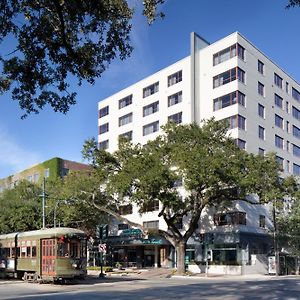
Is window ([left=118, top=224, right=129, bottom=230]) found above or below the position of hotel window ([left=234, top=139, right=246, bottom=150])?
below

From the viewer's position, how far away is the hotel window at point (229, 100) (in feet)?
198

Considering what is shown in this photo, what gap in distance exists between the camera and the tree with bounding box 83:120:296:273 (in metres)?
43.3

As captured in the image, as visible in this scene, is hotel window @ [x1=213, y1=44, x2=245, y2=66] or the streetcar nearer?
the streetcar

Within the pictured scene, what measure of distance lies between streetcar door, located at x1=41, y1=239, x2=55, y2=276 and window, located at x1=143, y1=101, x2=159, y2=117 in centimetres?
4082

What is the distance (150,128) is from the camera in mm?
72062

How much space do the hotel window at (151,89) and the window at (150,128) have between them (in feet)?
14.8

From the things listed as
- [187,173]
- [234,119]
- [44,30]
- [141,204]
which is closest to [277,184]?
[187,173]

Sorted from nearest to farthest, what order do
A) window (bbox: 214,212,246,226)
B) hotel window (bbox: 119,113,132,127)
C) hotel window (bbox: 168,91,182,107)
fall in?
window (bbox: 214,212,246,226)
hotel window (bbox: 168,91,182,107)
hotel window (bbox: 119,113,132,127)

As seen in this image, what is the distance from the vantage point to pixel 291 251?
55.3 metres

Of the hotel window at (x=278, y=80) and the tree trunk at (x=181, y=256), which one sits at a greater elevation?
the hotel window at (x=278, y=80)

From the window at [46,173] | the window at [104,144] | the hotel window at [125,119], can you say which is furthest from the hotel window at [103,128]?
the window at [46,173]

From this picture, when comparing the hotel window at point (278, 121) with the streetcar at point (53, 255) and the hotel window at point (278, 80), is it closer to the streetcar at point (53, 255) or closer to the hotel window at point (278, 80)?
the hotel window at point (278, 80)

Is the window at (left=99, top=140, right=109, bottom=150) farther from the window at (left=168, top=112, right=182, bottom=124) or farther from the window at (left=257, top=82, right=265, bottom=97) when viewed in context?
the window at (left=257, top=82, right=265, bottom=97)

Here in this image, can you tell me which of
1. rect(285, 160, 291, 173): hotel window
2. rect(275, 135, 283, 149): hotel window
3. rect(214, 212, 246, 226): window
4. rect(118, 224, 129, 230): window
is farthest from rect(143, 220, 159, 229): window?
rect(285, 160, 291, 173): hotel window
